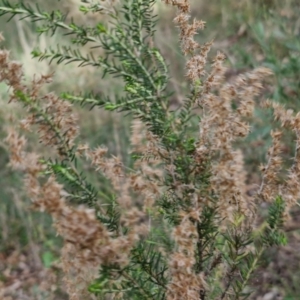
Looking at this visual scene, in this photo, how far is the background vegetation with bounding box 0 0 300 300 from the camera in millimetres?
2652

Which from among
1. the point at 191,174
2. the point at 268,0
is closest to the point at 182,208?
the point at 191,174

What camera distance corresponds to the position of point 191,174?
3.36ft

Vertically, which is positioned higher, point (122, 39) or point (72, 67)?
point (122, 39)

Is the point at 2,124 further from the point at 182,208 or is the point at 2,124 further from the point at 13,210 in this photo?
the point at 182,208

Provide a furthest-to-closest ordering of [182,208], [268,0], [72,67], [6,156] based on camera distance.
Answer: [72,67] < [268,0] < [6,156] < [182,208]

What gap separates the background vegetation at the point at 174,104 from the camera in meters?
2.65

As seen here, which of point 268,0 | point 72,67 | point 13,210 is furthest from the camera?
point 72,67

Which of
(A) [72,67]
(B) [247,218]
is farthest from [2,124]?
(B) [247,218]

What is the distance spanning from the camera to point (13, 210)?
365 cm

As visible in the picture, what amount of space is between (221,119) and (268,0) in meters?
4.40

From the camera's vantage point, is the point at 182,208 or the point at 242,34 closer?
the point at 182,208

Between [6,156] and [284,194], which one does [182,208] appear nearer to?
[284,194]

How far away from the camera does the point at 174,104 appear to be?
4812 mm

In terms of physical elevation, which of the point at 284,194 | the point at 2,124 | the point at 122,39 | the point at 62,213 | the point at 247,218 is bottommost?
the point at 2,124
